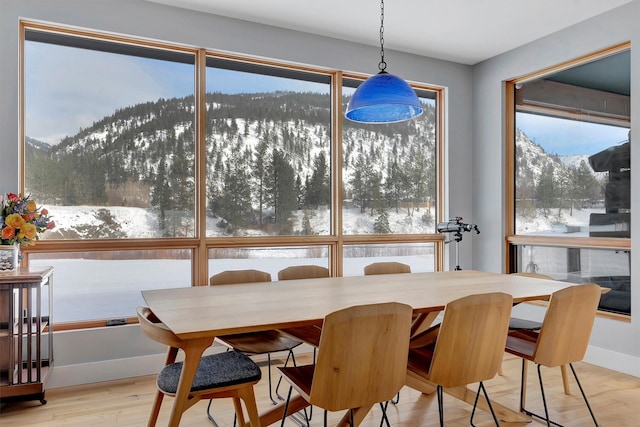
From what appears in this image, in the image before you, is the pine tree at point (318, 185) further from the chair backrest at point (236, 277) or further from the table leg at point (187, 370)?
the table leg at point (187, 370)

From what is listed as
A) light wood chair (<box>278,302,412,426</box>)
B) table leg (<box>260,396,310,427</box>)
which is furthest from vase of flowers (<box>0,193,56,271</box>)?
light wood chair (<box>278,302,412,426</box>)

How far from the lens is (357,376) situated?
1.96 m

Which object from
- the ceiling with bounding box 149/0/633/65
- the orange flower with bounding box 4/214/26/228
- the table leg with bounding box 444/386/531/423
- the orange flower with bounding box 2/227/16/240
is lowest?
the table leg with bounding box 444/386/531/423

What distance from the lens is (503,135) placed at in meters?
5.01

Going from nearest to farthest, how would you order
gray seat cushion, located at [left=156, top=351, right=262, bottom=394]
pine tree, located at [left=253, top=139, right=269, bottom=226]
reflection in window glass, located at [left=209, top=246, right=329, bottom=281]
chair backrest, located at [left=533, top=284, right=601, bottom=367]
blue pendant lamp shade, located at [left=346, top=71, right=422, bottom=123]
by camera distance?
gray seat cushion, located at [left=156, top=351, right=262, bottom=394] < chair backrest, located at [left=533, top=284, right=601, bottom=367] < blue pendant lamp shade, located at [left=346, top=71, right=422, bottom=123] < reflection in window glass, located at [left=209, top=246, right=329, bottom=281] < pine tree, located at [left=253, top=139, right=269, bottom=226]

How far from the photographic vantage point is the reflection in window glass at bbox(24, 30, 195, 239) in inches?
140

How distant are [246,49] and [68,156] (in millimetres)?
1735

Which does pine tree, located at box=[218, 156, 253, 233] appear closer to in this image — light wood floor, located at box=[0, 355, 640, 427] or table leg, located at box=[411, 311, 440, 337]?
light wood floor, located at box=[0, 355, 640, 427]

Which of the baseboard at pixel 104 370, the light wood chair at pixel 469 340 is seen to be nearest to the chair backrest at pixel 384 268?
the light wood chair at pixel 469 340

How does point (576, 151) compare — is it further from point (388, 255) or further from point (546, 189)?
point (388, 255)

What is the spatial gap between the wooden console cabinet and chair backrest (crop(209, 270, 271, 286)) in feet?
3.49

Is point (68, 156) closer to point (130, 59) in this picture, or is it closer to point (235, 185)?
point (130, 59)

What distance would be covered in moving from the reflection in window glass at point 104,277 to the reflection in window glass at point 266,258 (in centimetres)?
33

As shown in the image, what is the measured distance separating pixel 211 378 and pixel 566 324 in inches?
71.7
